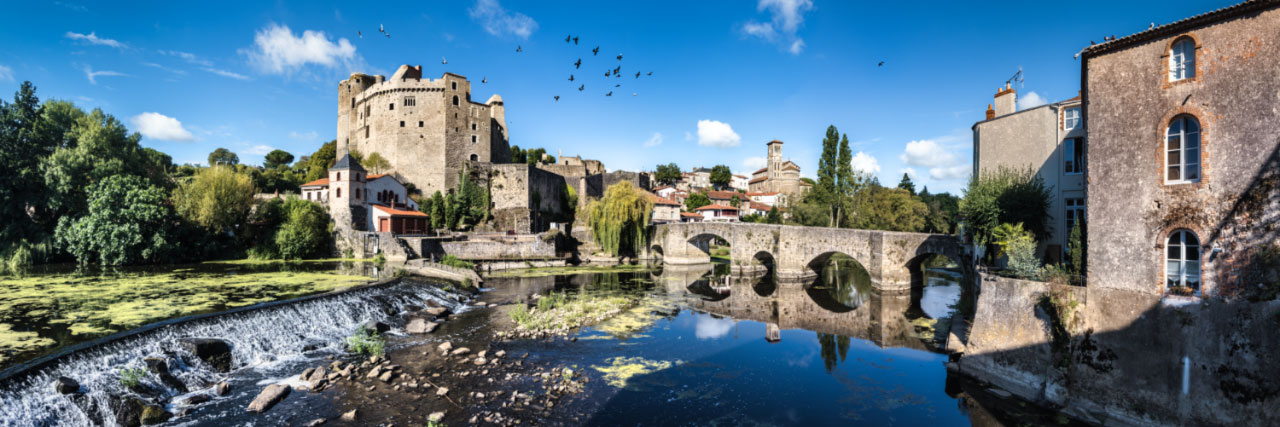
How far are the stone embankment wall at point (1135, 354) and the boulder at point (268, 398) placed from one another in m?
16.5

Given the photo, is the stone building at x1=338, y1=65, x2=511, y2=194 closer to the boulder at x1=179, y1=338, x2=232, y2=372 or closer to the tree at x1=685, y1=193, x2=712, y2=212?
the tree at x1=685, y1=193, x2=712, y2=212

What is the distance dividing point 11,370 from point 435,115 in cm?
4497

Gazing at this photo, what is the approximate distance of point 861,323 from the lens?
19.9 m

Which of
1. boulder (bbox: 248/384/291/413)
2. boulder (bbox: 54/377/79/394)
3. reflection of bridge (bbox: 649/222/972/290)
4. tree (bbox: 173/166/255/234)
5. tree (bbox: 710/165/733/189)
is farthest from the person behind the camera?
tree (bbox: 710/165/733/189)

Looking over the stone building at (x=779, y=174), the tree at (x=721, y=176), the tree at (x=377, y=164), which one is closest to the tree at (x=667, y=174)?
the tree at (x=721, y=176)

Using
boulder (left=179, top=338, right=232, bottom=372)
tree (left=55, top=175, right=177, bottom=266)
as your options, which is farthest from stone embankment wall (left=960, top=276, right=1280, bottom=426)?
tree (left=55, top=175, right=177, bottom=266)

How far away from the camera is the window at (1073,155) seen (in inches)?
618

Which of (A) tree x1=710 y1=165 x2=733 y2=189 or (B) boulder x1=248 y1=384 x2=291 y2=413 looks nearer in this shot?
(B) boulder x1=248 y1=384 x2=291 y2=413

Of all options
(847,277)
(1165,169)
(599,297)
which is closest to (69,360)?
(599,297)

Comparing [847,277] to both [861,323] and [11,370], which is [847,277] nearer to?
[861,323]

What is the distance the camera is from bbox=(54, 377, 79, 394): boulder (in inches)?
376

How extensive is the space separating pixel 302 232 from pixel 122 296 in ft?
56.8

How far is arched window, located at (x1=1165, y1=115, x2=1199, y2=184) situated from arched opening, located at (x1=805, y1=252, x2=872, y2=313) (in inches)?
551

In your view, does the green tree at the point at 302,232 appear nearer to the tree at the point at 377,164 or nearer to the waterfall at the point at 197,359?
the tree at the point at 377,164
